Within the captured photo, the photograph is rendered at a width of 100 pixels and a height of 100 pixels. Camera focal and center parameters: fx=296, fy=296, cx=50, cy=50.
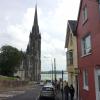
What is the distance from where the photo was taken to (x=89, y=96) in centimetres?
2455

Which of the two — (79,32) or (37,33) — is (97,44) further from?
(37,33)

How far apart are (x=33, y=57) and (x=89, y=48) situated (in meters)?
125

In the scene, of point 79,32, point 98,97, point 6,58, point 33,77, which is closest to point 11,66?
point 6,58

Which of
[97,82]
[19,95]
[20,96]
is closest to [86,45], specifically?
[97,82]

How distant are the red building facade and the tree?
232 ft

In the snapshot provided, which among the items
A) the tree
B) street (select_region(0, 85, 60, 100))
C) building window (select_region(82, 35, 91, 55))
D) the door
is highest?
the tree

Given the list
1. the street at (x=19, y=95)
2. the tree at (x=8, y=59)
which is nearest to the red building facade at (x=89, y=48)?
the street at (x=19, y=95)

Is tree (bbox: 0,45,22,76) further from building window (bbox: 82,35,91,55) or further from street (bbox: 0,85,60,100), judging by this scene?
building window (bbox: 82,35,91,55)

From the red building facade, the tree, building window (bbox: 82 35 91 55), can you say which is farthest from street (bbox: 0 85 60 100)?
the tree

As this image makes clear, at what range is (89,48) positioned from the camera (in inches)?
995

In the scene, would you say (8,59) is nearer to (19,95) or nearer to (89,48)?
(19,95)

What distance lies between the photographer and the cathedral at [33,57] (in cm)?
14562

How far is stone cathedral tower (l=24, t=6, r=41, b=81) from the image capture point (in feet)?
478

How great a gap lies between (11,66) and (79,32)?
7236cm
